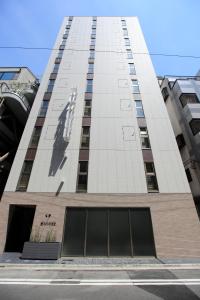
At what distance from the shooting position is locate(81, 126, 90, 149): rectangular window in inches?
693

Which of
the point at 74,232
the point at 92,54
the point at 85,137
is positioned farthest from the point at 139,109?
the point at 74,232

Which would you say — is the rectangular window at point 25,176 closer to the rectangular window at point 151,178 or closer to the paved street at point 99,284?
the paved street at point 99,284

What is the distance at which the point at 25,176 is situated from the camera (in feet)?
52.0

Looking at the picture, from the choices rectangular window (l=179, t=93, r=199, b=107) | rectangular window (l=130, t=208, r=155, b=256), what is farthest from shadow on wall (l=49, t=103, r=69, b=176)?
rectangular window (l=179, t=93, r=199, b=107)

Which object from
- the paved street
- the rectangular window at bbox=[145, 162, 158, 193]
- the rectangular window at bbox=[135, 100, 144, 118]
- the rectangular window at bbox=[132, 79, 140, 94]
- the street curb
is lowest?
the paved street

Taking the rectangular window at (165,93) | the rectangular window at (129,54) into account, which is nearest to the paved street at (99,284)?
the rectangular window at (165,93)

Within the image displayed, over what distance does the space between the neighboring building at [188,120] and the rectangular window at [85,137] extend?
10.9m

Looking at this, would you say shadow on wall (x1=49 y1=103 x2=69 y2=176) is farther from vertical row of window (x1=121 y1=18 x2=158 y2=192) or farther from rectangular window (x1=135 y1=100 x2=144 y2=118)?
rectangular window (x1=135 y1=100 x2=144 y2=118)

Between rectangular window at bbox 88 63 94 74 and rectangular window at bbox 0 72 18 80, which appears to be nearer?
rectangular window at bbox 88 63 94 74

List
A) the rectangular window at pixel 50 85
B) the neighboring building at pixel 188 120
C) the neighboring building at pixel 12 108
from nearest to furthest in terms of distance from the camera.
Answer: the neighboring building at pixel 188 120
the neighboring building at pixel 12 108
the rectangular window at pixel 50 85

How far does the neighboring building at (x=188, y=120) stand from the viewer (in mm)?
18938

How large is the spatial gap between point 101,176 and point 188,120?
1198 cm

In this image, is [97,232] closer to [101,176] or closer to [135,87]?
[101,176]

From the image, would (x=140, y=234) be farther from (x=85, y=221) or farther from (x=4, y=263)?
(x=4, y=263)
